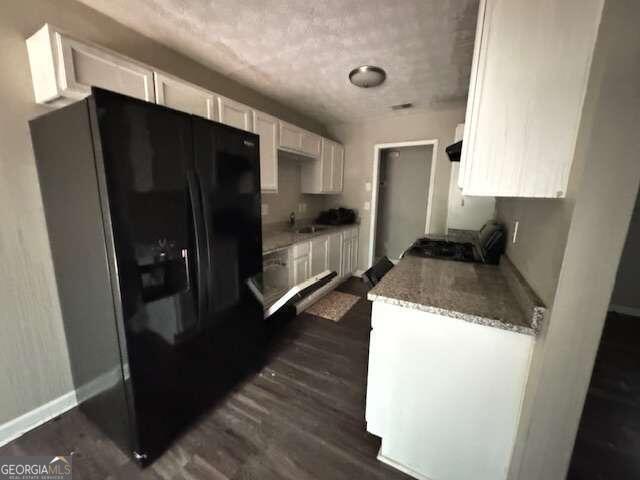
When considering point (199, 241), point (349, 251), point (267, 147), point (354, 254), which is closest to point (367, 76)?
point (267, 147)

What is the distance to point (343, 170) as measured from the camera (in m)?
4.17

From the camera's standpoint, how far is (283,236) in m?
3.02

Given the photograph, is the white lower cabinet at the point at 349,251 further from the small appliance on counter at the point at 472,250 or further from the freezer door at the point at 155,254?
the freezer door at the point at 155,254

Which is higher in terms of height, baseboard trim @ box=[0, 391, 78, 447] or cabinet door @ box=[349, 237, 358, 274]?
cabinet door @ box=[349, 237, 358, 274]

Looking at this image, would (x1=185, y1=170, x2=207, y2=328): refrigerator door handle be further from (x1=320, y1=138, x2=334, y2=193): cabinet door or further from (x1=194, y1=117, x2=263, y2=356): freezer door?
(x1=320, y1=138, x2=334, y2=193): cabinet door

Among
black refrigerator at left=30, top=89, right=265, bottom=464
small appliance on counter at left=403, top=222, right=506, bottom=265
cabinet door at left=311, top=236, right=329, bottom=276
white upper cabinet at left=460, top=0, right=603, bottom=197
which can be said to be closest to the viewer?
white upper cabinet at left=460, top=0, right=603, bottom=197

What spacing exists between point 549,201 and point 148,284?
176 cm

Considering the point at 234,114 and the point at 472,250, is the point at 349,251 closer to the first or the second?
the point at 472,250

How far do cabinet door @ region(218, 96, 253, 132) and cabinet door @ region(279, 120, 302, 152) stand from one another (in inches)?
18.7

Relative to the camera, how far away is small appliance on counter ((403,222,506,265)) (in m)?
1.81

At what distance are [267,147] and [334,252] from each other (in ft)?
5.51

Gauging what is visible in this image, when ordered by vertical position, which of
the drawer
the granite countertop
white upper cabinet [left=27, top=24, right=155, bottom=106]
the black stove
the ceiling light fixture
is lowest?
the drawer

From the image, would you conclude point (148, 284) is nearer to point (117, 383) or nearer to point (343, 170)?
point (117, 383)

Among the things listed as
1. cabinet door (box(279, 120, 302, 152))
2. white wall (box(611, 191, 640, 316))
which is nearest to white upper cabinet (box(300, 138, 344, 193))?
cabinet door (box(279, 120, 302, 152))
